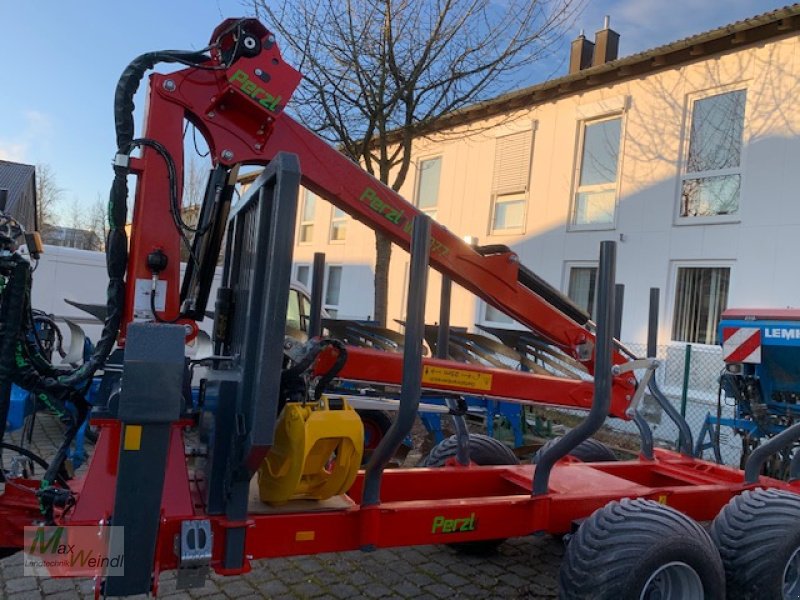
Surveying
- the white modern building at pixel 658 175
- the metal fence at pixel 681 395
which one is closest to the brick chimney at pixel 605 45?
the white modern building at pixel 658 175

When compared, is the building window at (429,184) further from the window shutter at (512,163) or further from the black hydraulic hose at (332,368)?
the black hydraulic hose at (332,368)

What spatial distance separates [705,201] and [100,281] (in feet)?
30.4

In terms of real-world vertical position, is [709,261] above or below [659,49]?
below

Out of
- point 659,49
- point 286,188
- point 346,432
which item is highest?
point 659,49

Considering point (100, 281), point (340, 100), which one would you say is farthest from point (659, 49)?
point (100, 281)

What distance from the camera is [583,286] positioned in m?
12.2

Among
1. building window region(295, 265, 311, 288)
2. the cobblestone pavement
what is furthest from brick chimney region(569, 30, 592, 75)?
the cobblestone pavement

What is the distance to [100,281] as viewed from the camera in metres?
9.55

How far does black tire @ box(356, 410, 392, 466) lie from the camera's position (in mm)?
7523

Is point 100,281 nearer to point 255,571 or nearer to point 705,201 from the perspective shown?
point 255,571

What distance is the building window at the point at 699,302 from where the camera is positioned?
33.4 feet

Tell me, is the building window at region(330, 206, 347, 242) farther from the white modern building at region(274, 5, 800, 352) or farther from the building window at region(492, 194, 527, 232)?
the building window at region(492, 194, 527, 232)

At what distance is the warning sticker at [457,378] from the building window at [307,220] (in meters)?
16.6

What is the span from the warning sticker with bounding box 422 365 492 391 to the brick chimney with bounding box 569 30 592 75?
11.4m
